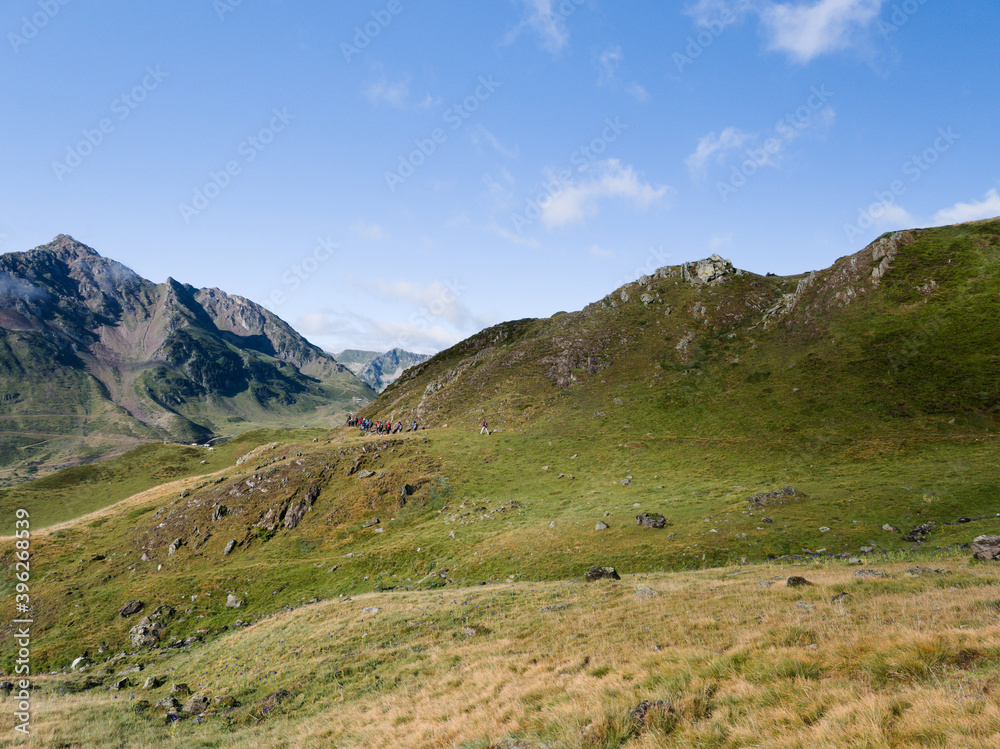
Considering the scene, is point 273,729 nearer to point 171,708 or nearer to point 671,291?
point 171,708

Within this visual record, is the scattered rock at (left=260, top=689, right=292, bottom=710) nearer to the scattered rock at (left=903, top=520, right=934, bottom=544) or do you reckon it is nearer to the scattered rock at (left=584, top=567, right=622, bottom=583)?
the scattered rock at (left=584, top=567, right=622, bottom=583)

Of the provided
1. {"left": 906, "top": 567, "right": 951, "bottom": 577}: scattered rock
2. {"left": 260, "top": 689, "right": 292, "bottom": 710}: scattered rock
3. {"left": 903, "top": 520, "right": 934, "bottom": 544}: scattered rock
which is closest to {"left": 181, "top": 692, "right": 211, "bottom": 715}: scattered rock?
{"left": 260, "top": 689, "right": 292, "bottom": 710}: scattered rock

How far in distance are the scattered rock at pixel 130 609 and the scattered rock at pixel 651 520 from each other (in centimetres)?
4475

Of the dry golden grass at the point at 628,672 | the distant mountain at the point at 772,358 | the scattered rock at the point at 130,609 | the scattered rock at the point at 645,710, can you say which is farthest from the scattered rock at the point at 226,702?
the distant mountain at the point at 772,358

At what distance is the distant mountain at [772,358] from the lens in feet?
176

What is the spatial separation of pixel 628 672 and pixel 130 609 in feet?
152

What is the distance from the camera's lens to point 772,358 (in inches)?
2830

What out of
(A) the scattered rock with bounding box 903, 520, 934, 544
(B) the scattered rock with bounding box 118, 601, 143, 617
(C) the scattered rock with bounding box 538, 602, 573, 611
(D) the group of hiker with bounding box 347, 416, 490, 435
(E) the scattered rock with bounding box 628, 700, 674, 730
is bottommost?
(B) the scattered rock with bounding box 118, 601, 143, 617

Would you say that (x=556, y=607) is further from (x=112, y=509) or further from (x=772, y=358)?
(x=112, y=509)

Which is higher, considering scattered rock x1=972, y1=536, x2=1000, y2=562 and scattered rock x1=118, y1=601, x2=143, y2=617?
scattered rock x1=972, y1=536, x2=1000, y2=562

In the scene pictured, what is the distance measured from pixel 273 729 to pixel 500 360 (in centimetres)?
8365

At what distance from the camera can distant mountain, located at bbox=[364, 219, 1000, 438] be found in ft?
176

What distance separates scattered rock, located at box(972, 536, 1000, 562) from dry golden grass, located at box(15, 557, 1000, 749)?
1.58 metres

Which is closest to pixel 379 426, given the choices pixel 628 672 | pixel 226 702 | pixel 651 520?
pixel 651 520
